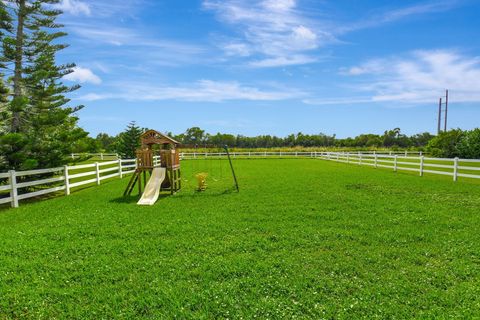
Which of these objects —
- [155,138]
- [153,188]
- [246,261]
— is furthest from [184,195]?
[246,261]

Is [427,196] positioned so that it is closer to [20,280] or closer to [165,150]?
[165,150]

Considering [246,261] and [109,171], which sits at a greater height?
[246,261]

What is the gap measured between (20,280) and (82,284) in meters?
0.90

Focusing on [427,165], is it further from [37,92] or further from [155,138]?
[37,92]

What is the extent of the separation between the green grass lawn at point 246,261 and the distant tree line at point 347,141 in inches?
1053

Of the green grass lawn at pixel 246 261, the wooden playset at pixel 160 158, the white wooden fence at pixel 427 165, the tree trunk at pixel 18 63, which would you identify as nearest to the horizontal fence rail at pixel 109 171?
the white wooden fence at pixel 427 165

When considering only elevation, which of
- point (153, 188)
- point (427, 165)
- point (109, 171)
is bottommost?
point (109, 171)

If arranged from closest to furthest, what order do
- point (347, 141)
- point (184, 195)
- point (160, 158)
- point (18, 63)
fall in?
point (184, 195), point (160, 158), point (18, 63), point (347, 141)

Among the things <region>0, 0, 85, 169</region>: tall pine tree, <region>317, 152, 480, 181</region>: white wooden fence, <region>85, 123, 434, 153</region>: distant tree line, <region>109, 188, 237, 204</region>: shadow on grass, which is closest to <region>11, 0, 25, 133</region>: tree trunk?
<region>0, 0, 85, 169</region>: tall pine tree

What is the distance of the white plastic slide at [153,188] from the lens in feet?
32.4

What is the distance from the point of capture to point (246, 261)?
4.77 m

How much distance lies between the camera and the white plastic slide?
9.89 meters

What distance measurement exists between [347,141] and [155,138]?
90.5m

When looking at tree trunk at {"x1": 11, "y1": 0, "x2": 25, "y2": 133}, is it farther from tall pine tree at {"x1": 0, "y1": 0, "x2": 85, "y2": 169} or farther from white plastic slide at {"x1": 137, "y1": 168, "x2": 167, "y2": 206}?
white plastic slide at {"x1": 137, "y1": 168, "x2": 167, "y2": 206}
